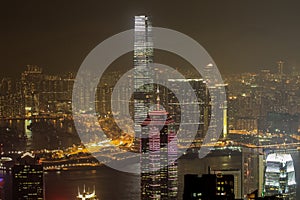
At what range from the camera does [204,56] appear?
4754mm

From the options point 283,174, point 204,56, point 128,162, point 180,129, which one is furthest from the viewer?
point 128,162

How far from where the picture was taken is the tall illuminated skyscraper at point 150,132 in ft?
15.1

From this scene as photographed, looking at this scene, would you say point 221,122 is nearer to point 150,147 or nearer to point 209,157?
point 209,157

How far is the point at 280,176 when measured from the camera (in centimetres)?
427

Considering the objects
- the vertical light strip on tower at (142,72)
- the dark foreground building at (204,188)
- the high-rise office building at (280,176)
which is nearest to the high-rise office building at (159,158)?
the vertical light strip on tower at (142,72)

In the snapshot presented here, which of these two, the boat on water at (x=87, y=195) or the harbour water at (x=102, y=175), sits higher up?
the harbour water at (x=102, y=175)

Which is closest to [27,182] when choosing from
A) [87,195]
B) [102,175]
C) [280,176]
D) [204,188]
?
[87,195]

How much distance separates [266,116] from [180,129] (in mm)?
894

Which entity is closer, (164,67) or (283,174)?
(283,174)

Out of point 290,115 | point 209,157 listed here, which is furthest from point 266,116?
point 209,157

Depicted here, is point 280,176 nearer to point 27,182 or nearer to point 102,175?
point 27,182

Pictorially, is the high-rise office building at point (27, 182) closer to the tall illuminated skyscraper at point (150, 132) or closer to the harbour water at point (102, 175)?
the harbour water at point (102, 175)

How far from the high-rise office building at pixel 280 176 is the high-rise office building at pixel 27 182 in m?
1.75

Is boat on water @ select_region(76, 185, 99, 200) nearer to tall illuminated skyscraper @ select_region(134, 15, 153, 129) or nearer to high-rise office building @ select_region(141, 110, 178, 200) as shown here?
high-rise office building @ select_region(141, 110, 178, 200)
